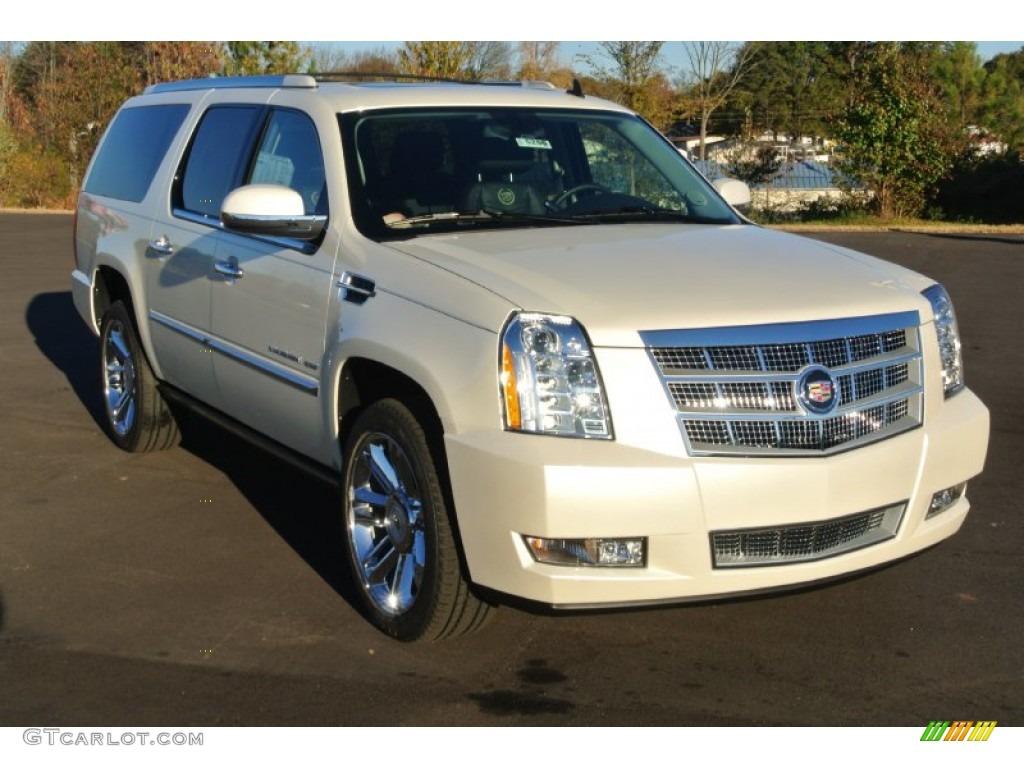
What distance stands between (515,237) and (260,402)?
4.77 ft

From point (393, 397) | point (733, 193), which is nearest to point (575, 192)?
point (733, 193)

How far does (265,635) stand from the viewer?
4.79 meters

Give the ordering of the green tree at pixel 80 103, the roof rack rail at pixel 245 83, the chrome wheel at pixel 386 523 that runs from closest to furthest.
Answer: the chrome wheel at pixel 386 523 < the roof rack rail at pixel 245 83 < the green tree at pixel 80 103

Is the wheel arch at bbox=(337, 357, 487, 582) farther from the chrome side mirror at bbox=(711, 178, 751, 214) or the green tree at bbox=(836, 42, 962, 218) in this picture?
the green tree at bbox=(836, 42, 962, 218)

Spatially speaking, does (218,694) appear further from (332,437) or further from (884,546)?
(884,546)

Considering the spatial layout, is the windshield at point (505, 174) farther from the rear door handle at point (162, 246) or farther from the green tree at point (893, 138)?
the green tree at point (893, 138)

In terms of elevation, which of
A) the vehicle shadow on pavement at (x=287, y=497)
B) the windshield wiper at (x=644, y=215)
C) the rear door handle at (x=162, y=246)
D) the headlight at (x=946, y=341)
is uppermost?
the windshield wiper at (x=644, y=215)

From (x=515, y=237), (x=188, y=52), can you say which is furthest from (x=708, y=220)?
(x=188, y=52)

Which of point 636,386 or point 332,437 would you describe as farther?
point 332,437

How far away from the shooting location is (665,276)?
445cm

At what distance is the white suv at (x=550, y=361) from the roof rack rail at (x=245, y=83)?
0.04 m

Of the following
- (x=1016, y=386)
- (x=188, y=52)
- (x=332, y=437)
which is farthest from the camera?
(x=188, y=52)

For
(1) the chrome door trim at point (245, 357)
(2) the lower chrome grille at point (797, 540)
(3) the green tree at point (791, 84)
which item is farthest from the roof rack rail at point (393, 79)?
(3) the green tree at point (791, 84)

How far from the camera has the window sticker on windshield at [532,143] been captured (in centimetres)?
571
